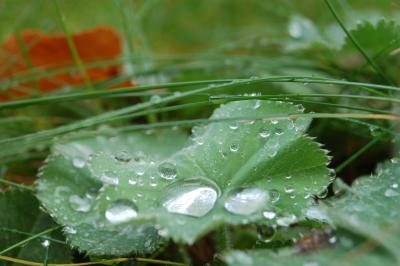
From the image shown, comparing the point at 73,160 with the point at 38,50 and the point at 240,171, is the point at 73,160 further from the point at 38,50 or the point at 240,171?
the point at 38,50

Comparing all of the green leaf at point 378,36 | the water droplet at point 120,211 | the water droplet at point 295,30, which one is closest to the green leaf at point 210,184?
the water droplet at point 120,211

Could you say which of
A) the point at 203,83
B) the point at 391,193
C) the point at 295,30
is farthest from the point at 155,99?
the point at 295,30

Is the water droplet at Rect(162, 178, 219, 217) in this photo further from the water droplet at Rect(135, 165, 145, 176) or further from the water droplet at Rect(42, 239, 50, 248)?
the water droplet at Rect(42, 239, 50, 248)

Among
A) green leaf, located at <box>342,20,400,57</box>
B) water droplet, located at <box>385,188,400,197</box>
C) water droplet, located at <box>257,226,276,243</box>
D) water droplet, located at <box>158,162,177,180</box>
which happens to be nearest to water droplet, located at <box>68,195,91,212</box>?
water droplet, located at <box>158,162,177,180</box>

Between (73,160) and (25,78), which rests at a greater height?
(25,78)

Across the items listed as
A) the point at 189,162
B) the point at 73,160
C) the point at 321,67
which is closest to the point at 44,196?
the point at 73,160

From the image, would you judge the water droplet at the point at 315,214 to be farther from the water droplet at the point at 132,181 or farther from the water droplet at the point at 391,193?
the water droplet at the point at 132,181

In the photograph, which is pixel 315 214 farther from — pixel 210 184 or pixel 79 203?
pixel 79 203
